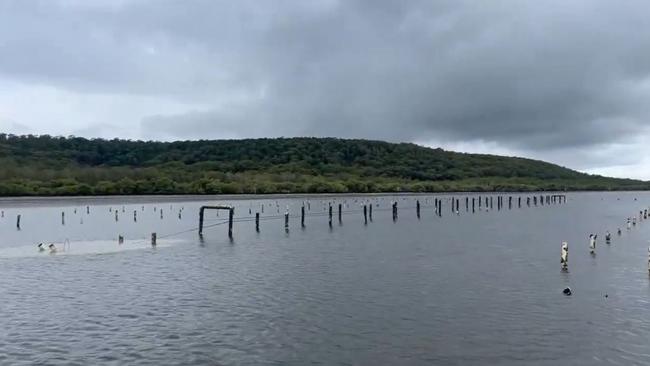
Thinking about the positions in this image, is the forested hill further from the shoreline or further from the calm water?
the calm water

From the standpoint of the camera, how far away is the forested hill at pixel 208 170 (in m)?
116

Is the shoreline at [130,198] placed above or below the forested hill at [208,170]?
below

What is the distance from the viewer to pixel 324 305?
1905 cm

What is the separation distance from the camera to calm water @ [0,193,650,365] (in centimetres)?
1410

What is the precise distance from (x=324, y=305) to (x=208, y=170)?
143m

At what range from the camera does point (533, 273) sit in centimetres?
2547

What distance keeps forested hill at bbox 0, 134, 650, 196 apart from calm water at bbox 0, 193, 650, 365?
3262 inches

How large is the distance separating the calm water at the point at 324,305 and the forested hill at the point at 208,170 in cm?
8285

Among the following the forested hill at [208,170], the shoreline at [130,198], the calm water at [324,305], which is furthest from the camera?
the forested hill at [208,170]

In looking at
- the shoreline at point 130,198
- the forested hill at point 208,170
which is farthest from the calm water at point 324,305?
the forested hill at point 208,170

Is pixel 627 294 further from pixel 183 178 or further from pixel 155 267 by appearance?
pixel 183 178

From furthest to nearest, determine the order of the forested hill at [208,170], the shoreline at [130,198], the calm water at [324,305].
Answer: the forested hill at [208,170] < the shoreline at [130,198] < the calm water at [324,305]

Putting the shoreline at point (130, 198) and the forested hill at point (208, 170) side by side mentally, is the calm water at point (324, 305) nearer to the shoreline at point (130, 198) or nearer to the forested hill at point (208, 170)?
the shoreline at point (130, 198)

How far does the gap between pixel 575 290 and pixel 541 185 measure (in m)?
180
